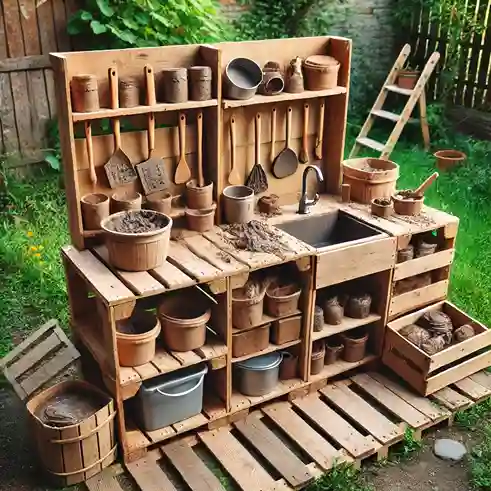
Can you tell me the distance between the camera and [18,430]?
365 centimetres

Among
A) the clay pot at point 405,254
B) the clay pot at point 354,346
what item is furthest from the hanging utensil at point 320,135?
the clay pot at point 354,346

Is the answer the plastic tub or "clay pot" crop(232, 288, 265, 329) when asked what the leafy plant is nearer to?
"clay pot" crop(232, 288, 265, 329)

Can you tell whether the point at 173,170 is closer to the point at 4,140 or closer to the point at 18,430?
the point at 18,430

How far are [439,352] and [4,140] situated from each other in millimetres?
4365

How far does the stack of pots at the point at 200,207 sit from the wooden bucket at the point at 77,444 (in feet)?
3.48

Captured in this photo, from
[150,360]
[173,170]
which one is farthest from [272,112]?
[150,360]

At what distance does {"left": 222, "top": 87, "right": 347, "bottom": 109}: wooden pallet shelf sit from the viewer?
3531 mm

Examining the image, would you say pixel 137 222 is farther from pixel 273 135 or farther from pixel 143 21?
pixel 143 21

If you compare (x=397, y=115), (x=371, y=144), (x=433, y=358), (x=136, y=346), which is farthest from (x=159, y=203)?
(x=397, y=115)

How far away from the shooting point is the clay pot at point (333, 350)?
13.0 ft

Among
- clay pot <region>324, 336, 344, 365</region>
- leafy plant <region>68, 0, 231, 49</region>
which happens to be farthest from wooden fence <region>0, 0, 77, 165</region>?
clay pot <region>324, 336, 344, 365</region>

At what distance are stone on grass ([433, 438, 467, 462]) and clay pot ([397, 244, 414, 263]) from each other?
3.49ft

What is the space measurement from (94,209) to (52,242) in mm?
2206

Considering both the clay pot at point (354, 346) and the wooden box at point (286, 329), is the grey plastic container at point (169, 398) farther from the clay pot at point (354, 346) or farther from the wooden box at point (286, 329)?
the clay pot at point (354, 346)
